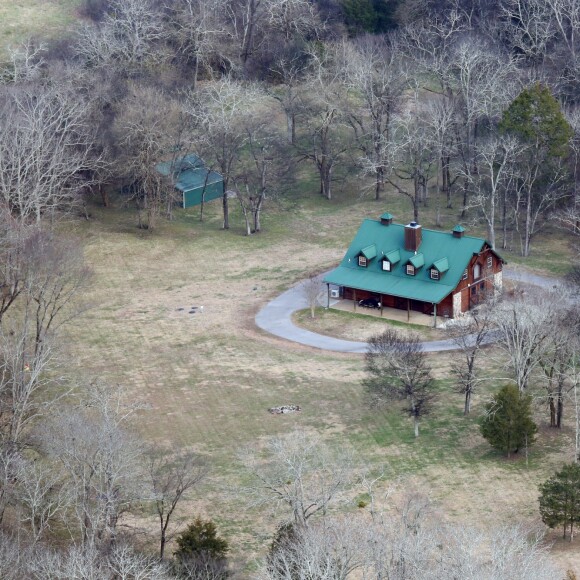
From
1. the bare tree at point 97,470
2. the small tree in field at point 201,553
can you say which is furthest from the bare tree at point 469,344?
the small tree in field at point 201,553

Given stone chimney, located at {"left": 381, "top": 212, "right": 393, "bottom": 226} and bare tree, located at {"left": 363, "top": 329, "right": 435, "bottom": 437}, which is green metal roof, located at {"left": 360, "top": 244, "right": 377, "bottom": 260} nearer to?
stone chimney, located at {"left": 381, "top": 212, "right": 393, "bottom": 226}

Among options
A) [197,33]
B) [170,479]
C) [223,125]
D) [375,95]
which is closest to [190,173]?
[223,125]

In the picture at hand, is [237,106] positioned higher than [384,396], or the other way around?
[237,106]

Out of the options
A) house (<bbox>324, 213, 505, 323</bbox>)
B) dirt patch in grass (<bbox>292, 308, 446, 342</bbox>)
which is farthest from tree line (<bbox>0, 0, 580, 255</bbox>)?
dirt patch in grass (<bbox>292, 308, 446, 342</bbox>)

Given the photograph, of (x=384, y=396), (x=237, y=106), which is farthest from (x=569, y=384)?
(x=237, y=106)

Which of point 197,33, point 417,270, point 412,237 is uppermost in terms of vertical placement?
point 197,33

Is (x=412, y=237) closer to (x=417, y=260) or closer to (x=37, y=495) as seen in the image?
(x=417, y=260)

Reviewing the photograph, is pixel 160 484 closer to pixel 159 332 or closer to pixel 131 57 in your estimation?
pixel 159 332
